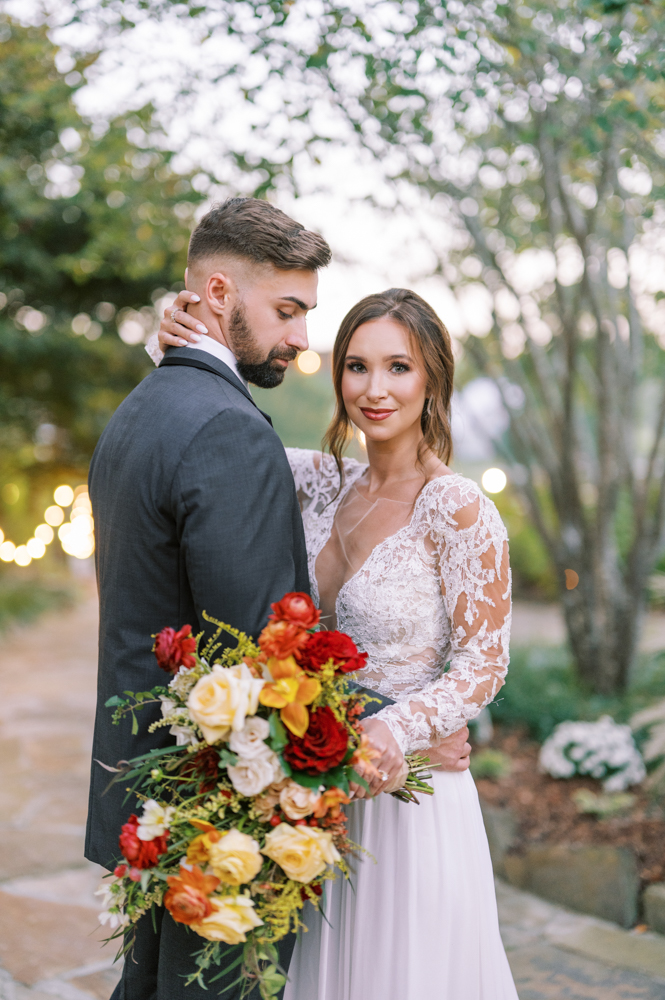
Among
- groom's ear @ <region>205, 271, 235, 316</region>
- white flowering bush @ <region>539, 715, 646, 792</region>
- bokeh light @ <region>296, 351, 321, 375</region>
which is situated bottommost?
white flowering bush @ <region>539, 715, 646, 792</region>

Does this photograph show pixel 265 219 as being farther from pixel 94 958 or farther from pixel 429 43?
pixel 94 958

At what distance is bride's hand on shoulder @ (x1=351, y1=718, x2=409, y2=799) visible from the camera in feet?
5.41

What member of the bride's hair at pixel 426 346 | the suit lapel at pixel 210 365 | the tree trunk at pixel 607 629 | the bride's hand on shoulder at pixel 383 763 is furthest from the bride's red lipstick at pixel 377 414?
the tree trunk at pixel 607 629

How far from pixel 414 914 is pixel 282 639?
1046 mm

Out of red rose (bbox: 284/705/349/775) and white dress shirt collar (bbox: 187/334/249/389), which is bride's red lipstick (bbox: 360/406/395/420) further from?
red rose (bbox: 284/705/349/775)

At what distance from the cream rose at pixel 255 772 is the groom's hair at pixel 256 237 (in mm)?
1121

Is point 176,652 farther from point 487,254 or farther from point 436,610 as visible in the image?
point 487,254

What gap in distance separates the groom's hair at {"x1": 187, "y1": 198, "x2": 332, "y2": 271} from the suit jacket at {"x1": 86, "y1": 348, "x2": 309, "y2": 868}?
0.86 ft

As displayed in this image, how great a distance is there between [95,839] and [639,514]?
476 cm

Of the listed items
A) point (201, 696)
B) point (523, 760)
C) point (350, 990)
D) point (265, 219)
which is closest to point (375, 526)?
point (265, 219)

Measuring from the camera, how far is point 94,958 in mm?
Result: 3178

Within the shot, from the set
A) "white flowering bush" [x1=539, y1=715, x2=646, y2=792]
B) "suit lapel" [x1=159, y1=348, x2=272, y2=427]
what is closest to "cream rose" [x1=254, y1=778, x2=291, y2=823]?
"suit lapel" [x1=159, y1=348, x2=272, y2=427]

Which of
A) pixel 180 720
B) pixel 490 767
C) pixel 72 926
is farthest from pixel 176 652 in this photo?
pixel 490 767

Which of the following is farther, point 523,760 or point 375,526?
point 523,760
